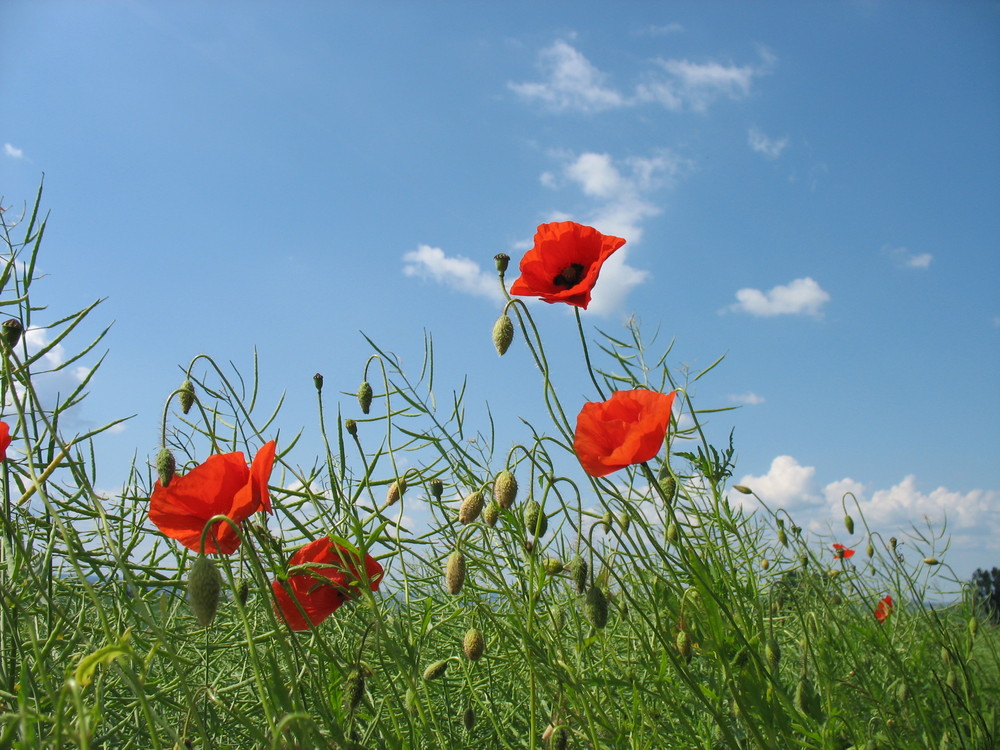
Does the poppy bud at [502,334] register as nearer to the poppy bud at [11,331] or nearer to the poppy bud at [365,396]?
the poppy bud at [365,396]

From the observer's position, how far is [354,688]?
1.10 meters

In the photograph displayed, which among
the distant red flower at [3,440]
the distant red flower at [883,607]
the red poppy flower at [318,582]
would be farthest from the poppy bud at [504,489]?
the distant red flower at [883,607]

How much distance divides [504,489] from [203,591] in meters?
0.60

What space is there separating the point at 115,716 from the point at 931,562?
275 cm

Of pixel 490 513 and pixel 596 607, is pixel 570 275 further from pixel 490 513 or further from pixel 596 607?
pixel 596 607

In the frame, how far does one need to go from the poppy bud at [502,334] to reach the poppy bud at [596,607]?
1.71 feet

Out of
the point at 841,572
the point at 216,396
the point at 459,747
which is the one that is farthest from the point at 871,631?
the point at 216,396

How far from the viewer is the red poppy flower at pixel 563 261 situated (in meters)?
1.52

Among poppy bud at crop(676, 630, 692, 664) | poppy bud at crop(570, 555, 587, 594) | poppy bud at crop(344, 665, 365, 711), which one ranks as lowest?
poppy bud at crop(676, 630, 692, 664)

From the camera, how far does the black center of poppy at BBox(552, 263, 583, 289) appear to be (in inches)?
66.6

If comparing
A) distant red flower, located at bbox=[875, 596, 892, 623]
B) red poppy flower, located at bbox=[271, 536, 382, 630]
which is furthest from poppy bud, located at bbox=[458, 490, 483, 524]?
distant red flower, located at bbox=[875, 596, 892, 623]

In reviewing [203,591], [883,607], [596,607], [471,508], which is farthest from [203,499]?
[883,607]

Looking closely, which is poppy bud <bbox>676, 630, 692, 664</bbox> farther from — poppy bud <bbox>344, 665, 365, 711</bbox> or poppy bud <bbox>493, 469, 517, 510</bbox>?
poppy bud <bbox>344, 665, 365, 711</bbox>

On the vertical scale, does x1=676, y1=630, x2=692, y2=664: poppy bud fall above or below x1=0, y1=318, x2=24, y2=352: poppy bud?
below
